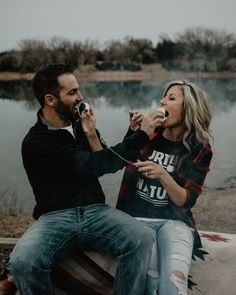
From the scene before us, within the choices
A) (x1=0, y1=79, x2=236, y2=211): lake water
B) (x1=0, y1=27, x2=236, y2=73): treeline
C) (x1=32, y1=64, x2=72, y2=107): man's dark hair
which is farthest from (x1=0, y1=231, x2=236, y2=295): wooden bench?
(x1=0, y1=27, x2=236, y2=73): treeline

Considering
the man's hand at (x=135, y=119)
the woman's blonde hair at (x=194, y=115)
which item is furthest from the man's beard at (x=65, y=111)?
the woman's blonde hair at (x=194, y=115)

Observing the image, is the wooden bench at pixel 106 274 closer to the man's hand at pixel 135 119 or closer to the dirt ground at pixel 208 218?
the man's hand at pixel 135 119

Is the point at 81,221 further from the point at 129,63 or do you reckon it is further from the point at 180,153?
the point at 129,63

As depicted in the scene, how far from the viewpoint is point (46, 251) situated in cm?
288

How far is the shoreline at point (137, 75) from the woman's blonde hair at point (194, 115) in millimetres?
40080

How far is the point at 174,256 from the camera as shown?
3.07 meters

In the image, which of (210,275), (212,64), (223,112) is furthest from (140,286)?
(212,64)

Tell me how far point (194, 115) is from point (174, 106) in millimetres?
174

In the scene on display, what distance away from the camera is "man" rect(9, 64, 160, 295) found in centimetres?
287

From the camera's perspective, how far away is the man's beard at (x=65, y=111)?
11.2 ft

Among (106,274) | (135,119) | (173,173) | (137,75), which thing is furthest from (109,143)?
(137,75)

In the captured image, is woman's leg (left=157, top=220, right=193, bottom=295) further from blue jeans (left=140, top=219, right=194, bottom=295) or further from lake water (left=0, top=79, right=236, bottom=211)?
lake water (left=0, top=79, right=236, bottom=211)

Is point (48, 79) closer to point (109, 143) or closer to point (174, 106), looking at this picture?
point (174, 106)

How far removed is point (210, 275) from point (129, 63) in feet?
154
